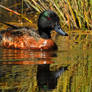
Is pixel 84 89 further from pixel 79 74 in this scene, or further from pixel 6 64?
pixel 6 64

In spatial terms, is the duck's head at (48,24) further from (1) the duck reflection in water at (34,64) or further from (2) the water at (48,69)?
(1) the duck reflection in water at (34,64)

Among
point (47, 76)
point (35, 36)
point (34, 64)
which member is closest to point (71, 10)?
point (35, 36)

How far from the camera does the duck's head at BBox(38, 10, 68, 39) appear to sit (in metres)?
9.55

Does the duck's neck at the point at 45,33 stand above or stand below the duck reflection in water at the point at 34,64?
above

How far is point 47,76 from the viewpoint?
5996mm

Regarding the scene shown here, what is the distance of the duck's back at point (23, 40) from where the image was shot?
926cm

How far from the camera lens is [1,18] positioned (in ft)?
44.3

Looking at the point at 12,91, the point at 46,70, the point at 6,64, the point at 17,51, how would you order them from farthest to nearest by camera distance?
the point at 17,51
the point at 6,64
the point at 46,70
the point at 12,91

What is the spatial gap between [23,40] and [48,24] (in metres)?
0.73

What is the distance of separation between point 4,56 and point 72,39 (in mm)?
3136

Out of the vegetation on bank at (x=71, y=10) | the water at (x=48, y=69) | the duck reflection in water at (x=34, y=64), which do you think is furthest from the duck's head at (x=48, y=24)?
the vegetation on bank at (x=71, y=10)

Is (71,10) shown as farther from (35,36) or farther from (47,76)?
(47,76)

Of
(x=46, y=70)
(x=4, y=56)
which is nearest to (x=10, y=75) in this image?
(x=46, y=70)

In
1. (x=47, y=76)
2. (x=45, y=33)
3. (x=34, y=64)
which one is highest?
(x=45, y=33)
